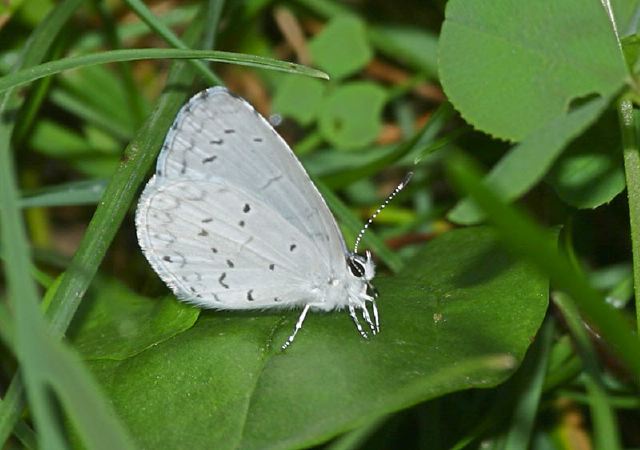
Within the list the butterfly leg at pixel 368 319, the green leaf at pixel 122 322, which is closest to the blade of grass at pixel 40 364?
the green leaf at pixel 122 322

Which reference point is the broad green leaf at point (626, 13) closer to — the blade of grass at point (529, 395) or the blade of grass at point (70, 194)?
the blade of grass at point (529, 395)

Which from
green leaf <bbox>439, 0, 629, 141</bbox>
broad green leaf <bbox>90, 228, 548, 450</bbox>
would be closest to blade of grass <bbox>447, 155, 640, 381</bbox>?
broad green leaf <bbox>90, 228, 548, 450</bbox>

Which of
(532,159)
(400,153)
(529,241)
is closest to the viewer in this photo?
(529,241)

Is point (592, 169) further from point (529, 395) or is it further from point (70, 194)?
point (70, 194)

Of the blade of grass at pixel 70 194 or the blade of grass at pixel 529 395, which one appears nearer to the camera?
the blade of grass at pixel 529 395

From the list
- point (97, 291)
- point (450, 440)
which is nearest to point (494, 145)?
point (450, 440)

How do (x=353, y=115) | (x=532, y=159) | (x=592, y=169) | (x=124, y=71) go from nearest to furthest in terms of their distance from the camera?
(x=532, y=159), (x=592, y=169), (x=124, y=71), (x=353, y=115)

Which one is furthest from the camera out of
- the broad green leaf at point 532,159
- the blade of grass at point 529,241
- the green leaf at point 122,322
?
the green leaf at point 122,322

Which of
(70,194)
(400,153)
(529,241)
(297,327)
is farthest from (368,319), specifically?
(70,194)
